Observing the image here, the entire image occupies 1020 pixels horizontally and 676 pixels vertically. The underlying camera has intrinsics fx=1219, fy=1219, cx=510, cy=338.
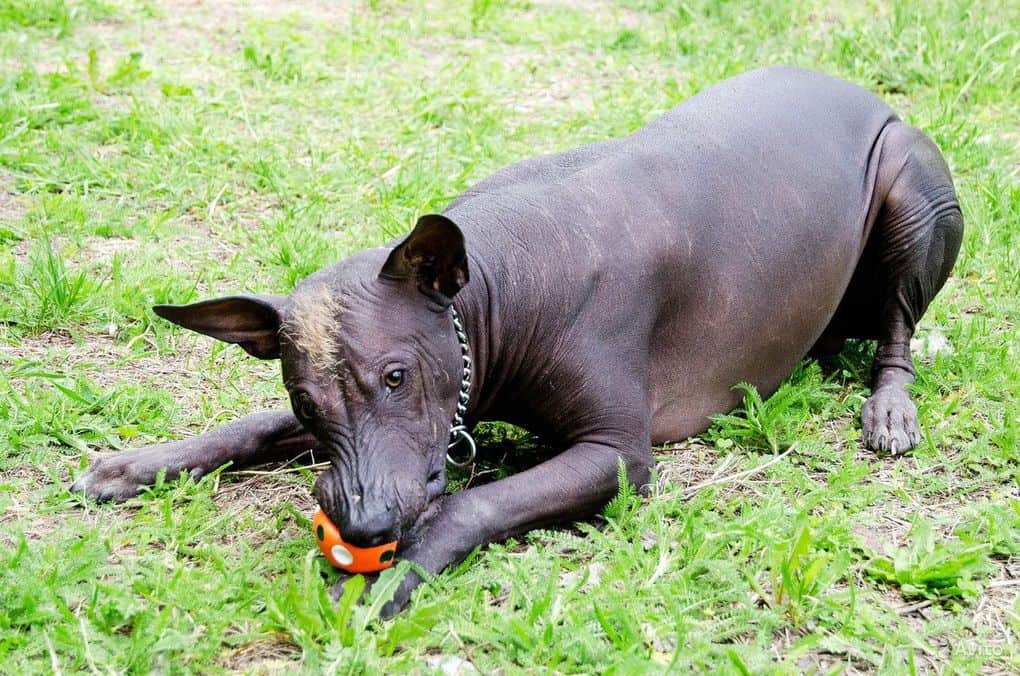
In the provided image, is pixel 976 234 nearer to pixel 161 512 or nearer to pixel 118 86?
pixel 161 512

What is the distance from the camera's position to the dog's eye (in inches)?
128

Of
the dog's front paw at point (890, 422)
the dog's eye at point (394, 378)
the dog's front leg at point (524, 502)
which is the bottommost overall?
the dog's front paw at point (890, 422)

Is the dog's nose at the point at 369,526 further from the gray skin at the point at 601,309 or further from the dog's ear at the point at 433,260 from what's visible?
the dog's ear at the point at 433,260

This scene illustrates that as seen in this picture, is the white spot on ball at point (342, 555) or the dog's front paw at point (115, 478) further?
the dog's front paw at point (115, 478)

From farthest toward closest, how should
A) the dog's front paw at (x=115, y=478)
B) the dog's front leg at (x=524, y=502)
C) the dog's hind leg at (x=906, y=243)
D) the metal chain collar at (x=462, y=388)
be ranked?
the dog's hind leg at (x=906, y=243) → the dog's front paw at (x=115, y=478) → the metal chain collar at (x=462, y=388) → the dog's front leg at (x=524, y=502)

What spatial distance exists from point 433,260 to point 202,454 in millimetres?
1111

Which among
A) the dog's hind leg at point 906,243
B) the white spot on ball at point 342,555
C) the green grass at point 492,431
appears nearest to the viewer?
the green grass at point 492,431

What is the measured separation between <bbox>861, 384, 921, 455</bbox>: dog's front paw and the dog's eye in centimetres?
184

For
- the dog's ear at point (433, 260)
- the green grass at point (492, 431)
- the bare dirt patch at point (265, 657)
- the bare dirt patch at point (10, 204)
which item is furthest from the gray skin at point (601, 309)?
the bare dirt patch at point (10, 204)

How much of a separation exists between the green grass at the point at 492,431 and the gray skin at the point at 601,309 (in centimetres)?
14

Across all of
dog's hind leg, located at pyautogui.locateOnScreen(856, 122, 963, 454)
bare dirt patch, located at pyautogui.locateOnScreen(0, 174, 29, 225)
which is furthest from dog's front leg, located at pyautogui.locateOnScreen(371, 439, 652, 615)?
bare dirt patch, located at pyautogui.locateOnScreen(0, 174, 29, 225)

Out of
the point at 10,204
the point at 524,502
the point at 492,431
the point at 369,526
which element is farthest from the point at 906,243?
the point at 10,204

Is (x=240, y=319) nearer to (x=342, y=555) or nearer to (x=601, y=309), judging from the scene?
(x=342, y=555)

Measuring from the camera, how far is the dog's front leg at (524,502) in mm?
3336
